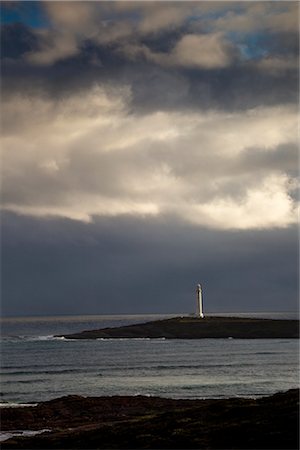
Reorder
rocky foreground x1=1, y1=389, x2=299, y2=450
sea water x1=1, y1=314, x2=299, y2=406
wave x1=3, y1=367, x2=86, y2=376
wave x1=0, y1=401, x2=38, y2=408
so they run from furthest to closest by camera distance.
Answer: wave x1=3, y1=367, x2=86, y2=376, sea water x1=1, y1=314, x2=299, y2=406, wave x1=0, y1=401, x2=38, y2=408, rocky foreground x1=1, y1=389, x2=299, y2=450

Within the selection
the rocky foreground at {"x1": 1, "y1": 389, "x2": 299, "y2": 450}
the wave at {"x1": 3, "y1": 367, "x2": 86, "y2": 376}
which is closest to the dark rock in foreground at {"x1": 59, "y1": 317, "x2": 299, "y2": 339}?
the wave at {"x1": 3, "y1": 367, "x2": 86, "y2": 376}

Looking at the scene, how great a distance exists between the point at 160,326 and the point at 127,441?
491 feet

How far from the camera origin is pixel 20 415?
50938mm

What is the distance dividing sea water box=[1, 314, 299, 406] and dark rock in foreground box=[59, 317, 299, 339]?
2785 cm

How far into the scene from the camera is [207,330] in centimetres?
16988

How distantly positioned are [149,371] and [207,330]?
83.5 m

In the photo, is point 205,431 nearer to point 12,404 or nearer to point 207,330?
point 12,404

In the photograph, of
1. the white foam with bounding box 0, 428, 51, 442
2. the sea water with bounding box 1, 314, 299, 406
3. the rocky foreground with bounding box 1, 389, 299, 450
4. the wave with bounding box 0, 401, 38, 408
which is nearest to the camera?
the rocky foreground with bounding box 1, 389, 299, 450

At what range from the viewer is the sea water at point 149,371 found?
69.1 metres

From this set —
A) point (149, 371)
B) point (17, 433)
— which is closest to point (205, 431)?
point (17, 433)

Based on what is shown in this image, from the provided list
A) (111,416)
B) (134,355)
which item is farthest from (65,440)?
(134,355)

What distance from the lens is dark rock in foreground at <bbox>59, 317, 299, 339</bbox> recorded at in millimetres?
164625

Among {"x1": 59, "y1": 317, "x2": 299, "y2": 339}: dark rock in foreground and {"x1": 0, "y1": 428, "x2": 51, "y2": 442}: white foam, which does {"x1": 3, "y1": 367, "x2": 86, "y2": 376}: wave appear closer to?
{"x1": 0, "y1": 428, "x2": 51, "y2": 442}: white foam

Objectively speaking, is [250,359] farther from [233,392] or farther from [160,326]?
[160,326]
